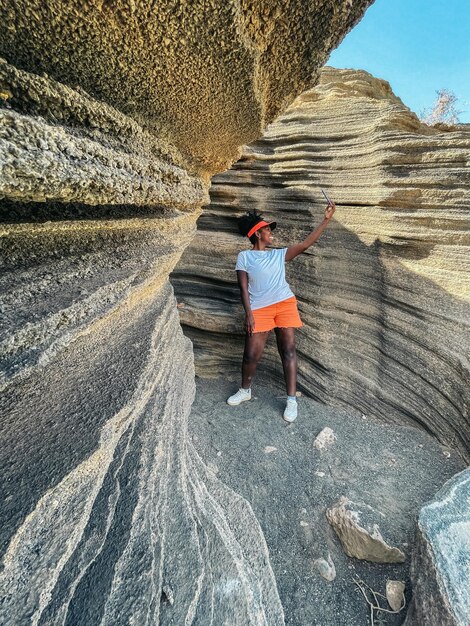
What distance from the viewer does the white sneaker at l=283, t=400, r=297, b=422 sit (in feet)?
9.81

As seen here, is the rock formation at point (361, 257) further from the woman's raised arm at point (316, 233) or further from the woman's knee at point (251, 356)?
the woman's knee at point (251, 356)

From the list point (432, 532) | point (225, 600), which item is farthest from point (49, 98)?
point (432, 532)

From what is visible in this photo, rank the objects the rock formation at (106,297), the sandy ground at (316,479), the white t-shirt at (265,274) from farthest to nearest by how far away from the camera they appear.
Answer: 1. the white t-shirt at (265,274)
2. the sandy ground at (316,479)
3. the rock formation at (106,297)

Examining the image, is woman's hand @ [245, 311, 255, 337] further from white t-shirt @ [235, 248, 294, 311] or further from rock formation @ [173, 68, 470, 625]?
rock formation @ [173, 68, 470, 625]

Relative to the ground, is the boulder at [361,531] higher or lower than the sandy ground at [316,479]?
higher

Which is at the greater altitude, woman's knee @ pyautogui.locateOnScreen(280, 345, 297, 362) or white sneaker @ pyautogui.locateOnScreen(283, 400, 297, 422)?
woman's knee @ pyautogui.locateOnScreen(280, 345, 297, 362)

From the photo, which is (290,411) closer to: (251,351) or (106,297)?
(251,351)

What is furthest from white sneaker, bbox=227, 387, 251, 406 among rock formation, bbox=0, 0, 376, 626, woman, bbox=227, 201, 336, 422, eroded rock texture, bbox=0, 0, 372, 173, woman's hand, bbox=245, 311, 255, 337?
eroded rock texture, bbox=0, 0, 372, 173

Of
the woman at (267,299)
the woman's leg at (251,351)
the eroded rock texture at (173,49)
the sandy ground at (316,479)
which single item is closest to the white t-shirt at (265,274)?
the woman at (267,299)

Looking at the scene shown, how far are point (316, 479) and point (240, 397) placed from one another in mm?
1212

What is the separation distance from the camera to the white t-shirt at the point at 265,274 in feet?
10.5

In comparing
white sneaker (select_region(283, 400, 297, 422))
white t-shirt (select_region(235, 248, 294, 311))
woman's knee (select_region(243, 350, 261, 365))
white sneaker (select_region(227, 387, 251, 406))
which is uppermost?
white t-shirt (select_region(235, 248, 294, 311))

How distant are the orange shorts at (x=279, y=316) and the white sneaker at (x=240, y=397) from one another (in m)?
0.63

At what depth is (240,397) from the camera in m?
3.37
